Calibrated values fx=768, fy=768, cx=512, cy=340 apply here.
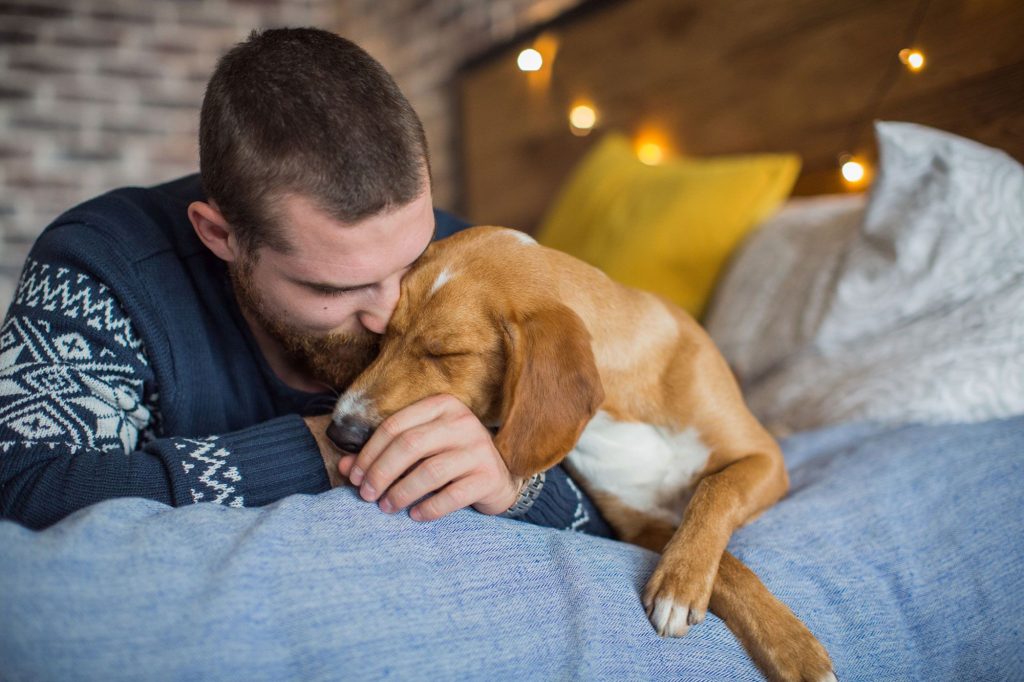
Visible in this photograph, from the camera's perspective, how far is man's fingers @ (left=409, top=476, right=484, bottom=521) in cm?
113

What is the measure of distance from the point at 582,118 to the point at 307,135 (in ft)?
8.63

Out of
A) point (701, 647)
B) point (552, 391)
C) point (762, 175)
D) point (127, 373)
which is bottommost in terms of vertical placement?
point (701, 647)

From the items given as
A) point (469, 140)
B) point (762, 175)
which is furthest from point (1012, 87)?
point (469, 140)

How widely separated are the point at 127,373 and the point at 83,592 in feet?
2.32

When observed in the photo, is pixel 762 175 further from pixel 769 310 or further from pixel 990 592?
pixel 990 592

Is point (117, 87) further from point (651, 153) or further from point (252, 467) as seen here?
point (252, 467)

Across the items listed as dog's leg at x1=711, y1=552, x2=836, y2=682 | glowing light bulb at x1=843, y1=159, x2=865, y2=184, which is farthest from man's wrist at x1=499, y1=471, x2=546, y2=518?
glowing light bulb at x1=843, y1=159, x2=865, y2=184

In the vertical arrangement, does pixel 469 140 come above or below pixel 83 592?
above

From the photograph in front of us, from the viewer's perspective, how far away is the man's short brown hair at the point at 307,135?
1376 millimetres

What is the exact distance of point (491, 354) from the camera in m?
1.48

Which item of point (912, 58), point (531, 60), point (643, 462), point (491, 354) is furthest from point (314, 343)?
point (531, 60)

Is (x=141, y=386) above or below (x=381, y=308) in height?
below

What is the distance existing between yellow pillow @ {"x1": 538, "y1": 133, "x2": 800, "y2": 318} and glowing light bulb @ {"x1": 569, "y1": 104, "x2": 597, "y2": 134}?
2.79 ft

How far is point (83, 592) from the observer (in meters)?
0.86
